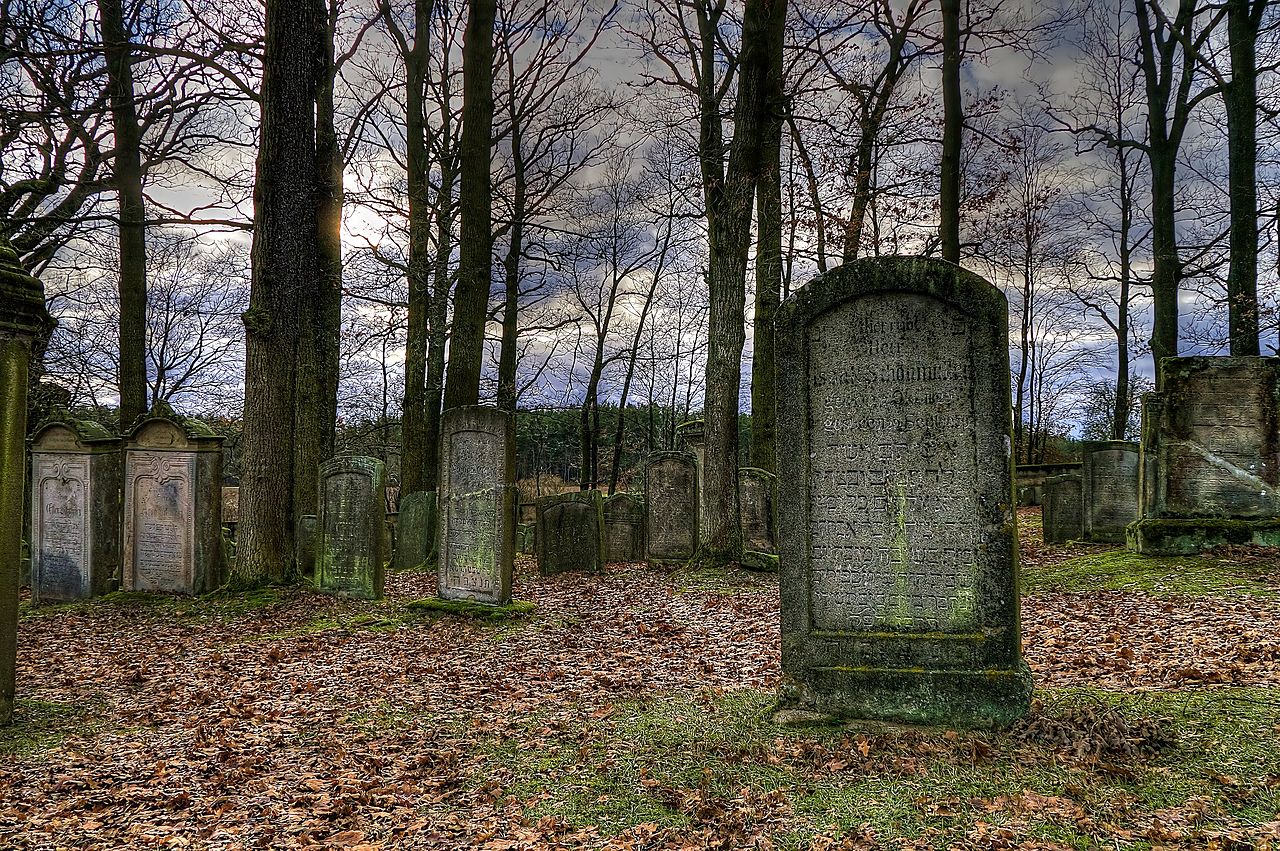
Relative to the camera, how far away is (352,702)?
565 centimetres

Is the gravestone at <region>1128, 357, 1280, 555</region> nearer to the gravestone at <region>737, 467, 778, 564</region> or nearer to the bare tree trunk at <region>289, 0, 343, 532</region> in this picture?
the gravestone at <region>737, 467, 778, 564</region>

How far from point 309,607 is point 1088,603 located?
900 cm

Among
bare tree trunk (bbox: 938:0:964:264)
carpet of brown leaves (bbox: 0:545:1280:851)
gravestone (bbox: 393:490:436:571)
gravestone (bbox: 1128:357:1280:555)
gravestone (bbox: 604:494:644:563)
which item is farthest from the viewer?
gravestone (bbox: 604:494:644:563)

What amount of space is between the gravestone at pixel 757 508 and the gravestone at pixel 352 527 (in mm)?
5950

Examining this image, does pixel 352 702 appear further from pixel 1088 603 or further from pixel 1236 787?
pixel 1088 603

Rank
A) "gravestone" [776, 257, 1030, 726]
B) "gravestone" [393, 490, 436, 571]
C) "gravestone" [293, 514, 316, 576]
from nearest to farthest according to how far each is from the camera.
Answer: "gravestone" [776, 257, 1030, 726]
"gravestone" [293, 514, 316, 576]
"gravestone" [393, 490, 436, 571]

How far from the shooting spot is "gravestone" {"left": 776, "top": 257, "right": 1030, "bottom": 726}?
4.34 m

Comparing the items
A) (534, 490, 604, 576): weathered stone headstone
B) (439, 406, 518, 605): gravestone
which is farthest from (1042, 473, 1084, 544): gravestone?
(439, 406, 518, 605): gravestone

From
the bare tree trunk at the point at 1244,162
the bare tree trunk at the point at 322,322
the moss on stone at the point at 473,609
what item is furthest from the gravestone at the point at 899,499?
the bare tree trunk at the point at 1244,162

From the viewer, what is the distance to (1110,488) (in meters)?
12.3

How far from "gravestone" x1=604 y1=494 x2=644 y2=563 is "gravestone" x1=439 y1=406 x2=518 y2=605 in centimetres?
550

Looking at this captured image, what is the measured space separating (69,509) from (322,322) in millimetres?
4546

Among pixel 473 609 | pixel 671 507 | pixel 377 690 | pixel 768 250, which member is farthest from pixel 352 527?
pixel 768 250

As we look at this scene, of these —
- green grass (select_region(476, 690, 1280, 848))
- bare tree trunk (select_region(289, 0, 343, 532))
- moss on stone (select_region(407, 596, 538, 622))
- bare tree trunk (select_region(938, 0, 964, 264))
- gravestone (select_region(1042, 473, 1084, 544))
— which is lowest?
moss on stone (select_region(407, 596, 538, 622))
